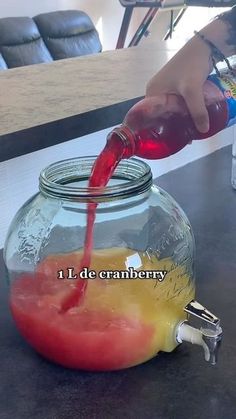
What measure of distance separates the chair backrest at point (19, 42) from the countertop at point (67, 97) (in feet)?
9.34

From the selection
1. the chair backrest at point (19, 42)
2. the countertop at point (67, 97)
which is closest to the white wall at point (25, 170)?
the countertop at point (67, 97)

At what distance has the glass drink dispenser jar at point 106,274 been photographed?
0.61 meters

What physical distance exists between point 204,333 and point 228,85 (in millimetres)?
302

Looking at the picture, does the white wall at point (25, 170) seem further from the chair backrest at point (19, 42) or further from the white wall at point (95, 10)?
the white wall at point (95, 10)

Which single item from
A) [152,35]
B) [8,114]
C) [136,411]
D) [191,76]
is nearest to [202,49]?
[191,76]

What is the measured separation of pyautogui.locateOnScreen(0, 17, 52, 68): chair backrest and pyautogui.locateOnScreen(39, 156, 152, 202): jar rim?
3.43 metres

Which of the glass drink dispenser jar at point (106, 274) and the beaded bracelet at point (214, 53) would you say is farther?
the beaded bracelet at point (214, 53)

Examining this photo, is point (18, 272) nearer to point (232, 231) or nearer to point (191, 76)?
point (191, 76)

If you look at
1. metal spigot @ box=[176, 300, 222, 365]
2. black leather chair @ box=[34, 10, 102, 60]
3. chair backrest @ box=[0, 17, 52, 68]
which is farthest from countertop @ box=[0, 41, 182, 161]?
black leather chair @ box=[34, 10, 102, 60]

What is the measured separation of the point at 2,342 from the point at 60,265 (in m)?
0.12

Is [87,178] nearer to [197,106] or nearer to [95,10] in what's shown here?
[197,106]

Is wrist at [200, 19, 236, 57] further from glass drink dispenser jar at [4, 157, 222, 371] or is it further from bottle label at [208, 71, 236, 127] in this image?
glass drink dispenser jar at [4, 157, 222, 371]

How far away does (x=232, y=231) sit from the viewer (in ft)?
3.16

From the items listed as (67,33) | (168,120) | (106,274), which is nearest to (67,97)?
(168,120)
